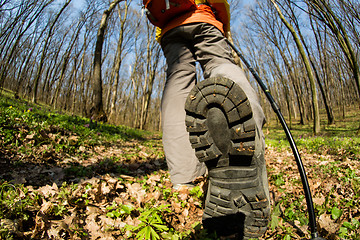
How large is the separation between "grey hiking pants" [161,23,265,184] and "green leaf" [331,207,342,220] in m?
0.97

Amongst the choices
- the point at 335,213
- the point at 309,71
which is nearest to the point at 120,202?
the point at 335,213

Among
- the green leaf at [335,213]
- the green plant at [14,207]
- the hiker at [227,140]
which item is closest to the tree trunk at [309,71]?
the green leaf at [335,213]

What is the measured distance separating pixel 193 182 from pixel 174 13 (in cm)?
148

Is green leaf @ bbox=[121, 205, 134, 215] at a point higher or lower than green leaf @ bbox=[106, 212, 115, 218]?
higher

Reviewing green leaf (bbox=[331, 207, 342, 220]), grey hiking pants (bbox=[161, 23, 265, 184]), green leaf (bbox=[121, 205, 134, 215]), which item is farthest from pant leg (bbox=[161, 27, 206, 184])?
green leaf (bbox=[331, 207, 342, 220])

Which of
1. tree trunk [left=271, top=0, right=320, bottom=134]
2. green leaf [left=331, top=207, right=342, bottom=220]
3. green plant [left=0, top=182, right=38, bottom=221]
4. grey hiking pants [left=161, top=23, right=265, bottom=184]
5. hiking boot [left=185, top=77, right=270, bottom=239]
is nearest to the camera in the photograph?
hiking boot [left=185, top=77, right=270, bottom=239]

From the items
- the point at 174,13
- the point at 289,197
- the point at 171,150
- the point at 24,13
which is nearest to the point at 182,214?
the point at 171,150

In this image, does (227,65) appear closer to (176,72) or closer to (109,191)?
(176,72)

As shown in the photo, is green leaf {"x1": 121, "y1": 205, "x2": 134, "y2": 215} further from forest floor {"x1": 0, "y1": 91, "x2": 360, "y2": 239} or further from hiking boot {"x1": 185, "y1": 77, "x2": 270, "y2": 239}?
hiking boot {"x1": 185, "y1": 77, "x2": 270, "y2": 239}

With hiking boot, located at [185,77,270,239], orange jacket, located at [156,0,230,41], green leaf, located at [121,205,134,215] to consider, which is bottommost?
green leaf, located at [121,205,134,215]

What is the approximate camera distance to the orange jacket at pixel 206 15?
157 cm

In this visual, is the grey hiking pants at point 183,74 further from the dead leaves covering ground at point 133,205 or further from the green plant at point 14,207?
the green plant at point 14,207

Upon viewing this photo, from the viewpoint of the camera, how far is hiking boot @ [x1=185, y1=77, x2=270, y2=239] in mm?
A: 994

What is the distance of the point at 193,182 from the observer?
175cm
